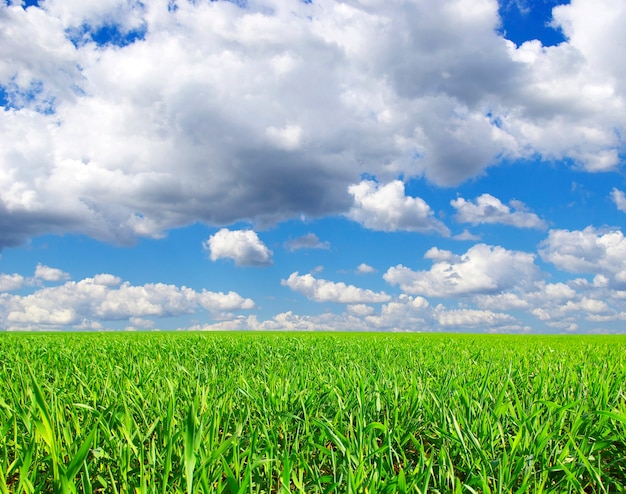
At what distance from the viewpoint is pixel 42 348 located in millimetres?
9875

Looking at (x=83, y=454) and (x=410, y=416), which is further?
(x=410, y=416)

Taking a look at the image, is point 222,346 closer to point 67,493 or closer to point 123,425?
point 123,425

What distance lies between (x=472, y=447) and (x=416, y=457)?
20.7 inches

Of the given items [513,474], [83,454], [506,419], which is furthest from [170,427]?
[506,419]

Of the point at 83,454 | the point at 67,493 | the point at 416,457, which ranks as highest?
the point at 83,454

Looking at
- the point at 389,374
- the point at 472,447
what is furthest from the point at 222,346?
the point at 472,447

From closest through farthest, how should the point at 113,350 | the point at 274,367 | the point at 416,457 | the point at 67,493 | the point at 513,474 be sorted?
the point at 67,493, the point at 513,474, the point at 416,457, the point at 274,367, the point at 113,350

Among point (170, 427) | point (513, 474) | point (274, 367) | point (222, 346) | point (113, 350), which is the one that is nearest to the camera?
point (513, 474)

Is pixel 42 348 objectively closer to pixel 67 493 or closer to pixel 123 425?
pixel 123 425

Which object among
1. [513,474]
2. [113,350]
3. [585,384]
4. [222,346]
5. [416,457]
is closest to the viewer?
[513,474]

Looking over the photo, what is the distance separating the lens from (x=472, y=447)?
2.88 m

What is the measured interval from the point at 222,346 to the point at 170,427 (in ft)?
25.1

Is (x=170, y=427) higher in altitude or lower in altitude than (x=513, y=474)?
higher

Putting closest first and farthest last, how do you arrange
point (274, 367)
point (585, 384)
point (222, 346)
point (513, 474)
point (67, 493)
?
point (67, 493) < point (513, 474) < point (585, 384) < point (274, 367) < point (222, 346)
